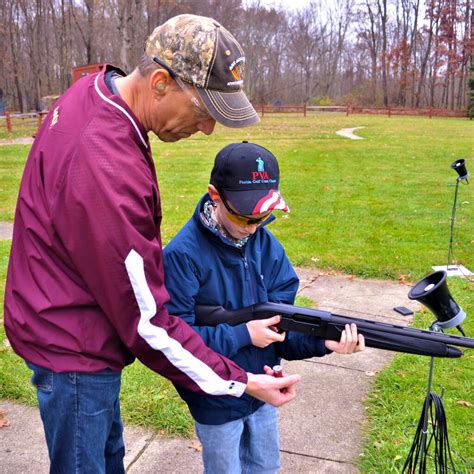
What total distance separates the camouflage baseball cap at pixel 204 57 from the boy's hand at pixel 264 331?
0.75m

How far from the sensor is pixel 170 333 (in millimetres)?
1578

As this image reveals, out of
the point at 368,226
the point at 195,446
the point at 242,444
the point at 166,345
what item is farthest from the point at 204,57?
the point at 368,226

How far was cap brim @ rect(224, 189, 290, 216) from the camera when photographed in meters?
2.02

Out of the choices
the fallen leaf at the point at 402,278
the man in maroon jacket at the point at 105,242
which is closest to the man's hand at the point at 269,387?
the man in maroon jacket at the point at 105,242

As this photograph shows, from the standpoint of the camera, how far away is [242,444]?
2.39 metres

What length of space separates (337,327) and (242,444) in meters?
0.76

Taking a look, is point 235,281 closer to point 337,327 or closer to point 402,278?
point 337,327

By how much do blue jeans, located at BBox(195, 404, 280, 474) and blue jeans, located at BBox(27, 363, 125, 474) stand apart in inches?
19.2

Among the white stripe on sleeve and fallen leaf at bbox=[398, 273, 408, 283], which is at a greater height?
the white stripe on sleeve

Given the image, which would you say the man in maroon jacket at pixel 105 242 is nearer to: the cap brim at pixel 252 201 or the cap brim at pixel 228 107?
the cap brim at pixel 228 107

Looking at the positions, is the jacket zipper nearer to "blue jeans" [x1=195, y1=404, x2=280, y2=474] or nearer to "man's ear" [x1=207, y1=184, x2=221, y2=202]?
"man's ear" [x1=207, y1=184, x2=221, y2=202]

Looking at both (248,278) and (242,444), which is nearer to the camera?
(248,278)

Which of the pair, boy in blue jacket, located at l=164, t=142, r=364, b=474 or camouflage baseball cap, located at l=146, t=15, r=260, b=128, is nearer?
camouflage baseball cap, located at l=146, t=15, r=260, b=128

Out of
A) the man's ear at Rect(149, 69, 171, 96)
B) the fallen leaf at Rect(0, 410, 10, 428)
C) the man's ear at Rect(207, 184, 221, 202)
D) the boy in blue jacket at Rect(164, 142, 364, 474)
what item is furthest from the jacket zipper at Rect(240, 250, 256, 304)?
the fallen leaf at Rect(0, 410, 10, 428)
